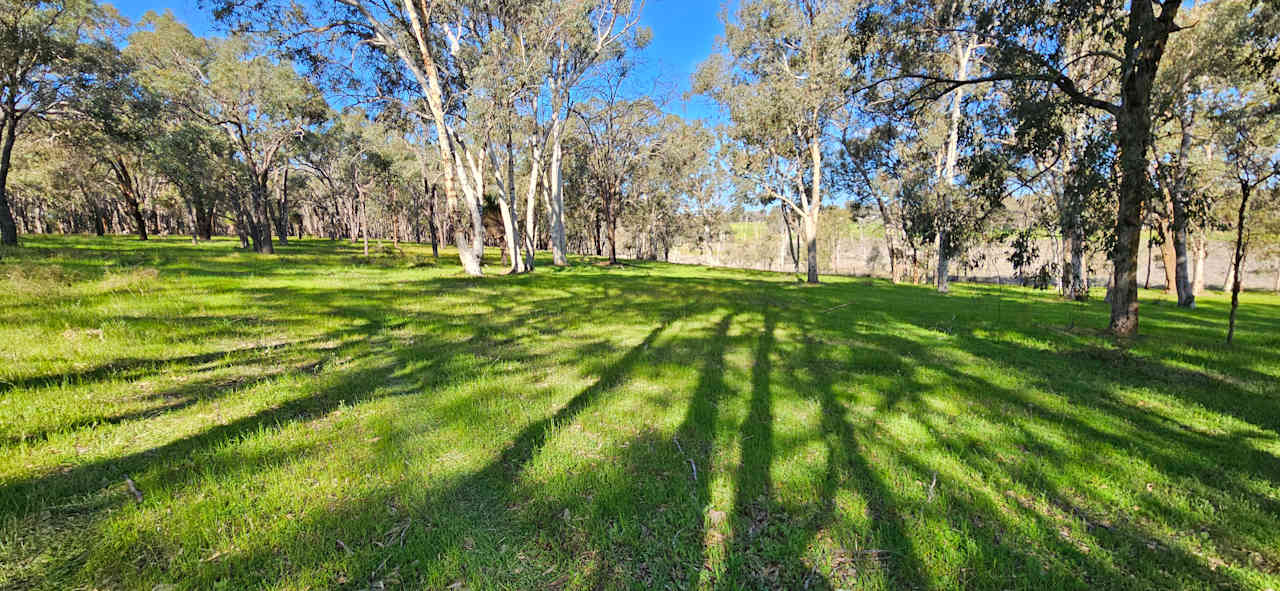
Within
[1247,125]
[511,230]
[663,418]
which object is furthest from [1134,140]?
[1247,125]

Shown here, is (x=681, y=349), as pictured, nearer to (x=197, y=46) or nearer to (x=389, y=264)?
(x=389, y=264)

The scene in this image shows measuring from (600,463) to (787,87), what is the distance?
23.7 meters

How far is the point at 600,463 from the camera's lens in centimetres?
331

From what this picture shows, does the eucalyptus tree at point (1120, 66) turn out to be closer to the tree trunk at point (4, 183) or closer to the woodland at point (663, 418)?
the woodland at point (663, 418)

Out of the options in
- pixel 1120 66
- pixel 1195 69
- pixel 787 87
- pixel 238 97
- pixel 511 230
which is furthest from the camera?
pixel 238 97

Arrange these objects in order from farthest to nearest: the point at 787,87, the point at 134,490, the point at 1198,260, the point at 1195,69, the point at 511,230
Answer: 1. the point at 1198,260
2. the point at 787,87
3. the point at 511,230
4. the point at 1195,69
5. the point at 134,490

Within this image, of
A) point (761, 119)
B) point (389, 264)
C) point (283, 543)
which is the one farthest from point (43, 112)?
point (761, 119)

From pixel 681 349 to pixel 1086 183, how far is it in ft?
27.5

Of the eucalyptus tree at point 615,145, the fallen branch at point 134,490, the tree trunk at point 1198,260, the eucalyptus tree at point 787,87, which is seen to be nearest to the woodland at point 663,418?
the fallen branch at point 134,490

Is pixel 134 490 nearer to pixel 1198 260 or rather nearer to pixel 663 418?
pixel 663 418

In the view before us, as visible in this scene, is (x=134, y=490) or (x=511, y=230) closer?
(x=134, y=490)

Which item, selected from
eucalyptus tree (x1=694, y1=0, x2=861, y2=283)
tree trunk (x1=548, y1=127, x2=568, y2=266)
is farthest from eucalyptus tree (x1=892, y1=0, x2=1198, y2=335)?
tree trunk (x1=548, y1=127, x2=568, y2=266)

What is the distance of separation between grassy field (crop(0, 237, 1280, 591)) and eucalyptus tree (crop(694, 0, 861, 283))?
1862cm

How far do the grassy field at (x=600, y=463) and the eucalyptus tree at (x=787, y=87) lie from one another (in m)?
18.6
